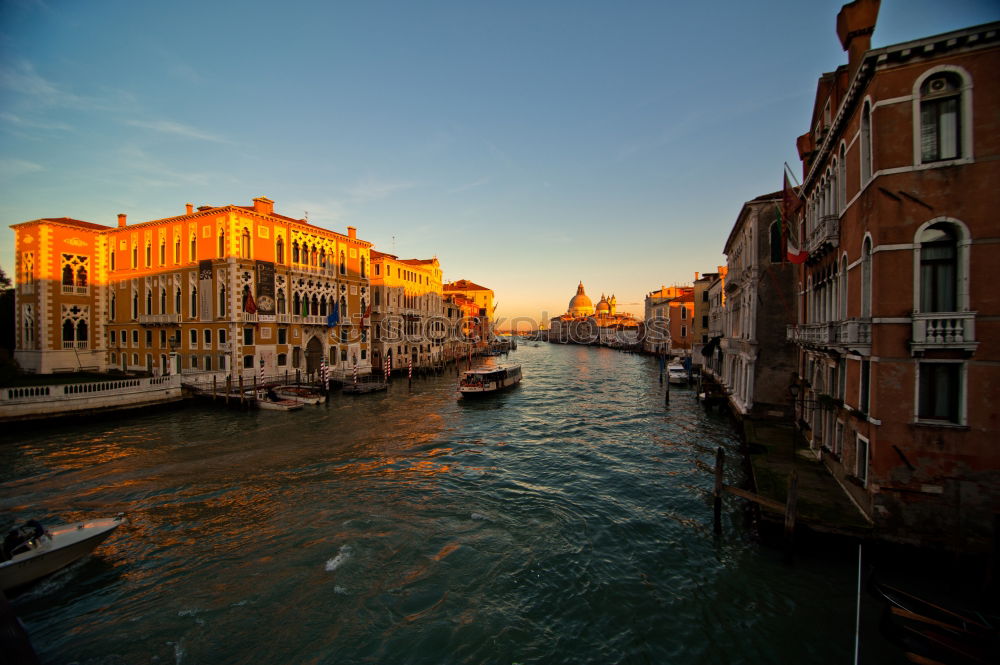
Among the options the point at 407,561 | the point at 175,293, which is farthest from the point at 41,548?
the point at 175,293

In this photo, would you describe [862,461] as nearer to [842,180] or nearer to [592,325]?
[842,180]

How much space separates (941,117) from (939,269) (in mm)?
2803

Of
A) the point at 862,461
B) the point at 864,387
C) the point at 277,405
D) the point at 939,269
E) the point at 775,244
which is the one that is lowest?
the point at 277,405

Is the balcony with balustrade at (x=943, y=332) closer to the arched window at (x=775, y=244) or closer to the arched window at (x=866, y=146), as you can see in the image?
the arched window at (x=866, y=146)

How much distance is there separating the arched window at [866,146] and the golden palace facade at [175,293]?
29.6 m

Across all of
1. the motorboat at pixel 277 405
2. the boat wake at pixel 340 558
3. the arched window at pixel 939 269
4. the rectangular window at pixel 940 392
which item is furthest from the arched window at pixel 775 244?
the motorboat at pixel 277 405

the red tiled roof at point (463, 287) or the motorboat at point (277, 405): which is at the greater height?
the red tiled roof at point (463, 287)

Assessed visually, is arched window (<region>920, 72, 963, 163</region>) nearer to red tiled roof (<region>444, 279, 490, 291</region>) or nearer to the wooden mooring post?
the wooden mooring post

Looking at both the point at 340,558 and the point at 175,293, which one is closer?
the point at 340,558

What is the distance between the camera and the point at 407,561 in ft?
31.7

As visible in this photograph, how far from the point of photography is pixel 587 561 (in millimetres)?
9836

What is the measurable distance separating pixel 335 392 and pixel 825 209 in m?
31.0

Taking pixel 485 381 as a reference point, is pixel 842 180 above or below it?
above

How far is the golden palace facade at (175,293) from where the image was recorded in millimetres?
28016
